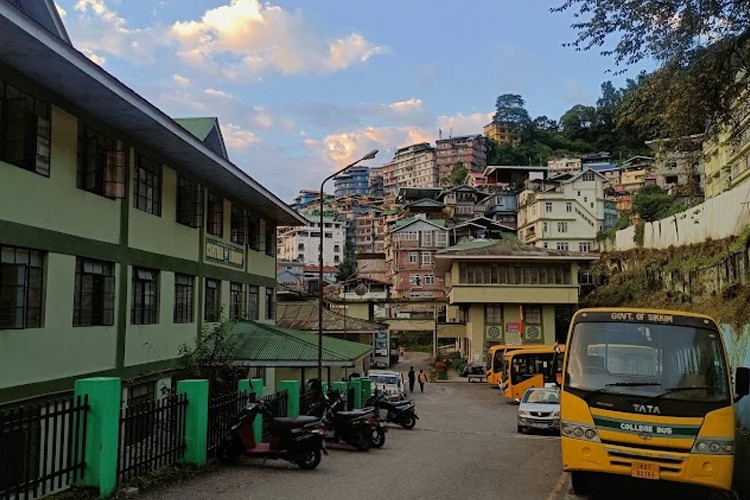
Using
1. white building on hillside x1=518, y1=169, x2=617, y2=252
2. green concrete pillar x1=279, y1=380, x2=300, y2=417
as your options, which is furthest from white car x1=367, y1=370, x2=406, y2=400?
white building on hillside x1=518, y1=169, x2=617, y2=252

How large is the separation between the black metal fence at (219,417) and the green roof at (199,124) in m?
12.1

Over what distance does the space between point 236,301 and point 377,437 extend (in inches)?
415

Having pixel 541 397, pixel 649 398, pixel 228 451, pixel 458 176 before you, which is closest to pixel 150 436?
pixel 228 451

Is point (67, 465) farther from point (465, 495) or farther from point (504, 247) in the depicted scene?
point (504, 247)

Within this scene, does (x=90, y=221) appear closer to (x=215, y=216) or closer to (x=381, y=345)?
(x=215, y=216)

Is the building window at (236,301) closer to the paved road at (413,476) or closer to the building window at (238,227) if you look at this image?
the building window at (238,227)

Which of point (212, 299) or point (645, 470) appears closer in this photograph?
point (645, 470)

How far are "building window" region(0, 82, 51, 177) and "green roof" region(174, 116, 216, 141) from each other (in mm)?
9568

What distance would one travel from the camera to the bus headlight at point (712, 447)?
25.4ft

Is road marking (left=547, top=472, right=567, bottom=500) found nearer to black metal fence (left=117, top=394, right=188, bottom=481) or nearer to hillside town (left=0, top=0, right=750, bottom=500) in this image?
hillside town (left=0, top=0, right=750, bottom=500)

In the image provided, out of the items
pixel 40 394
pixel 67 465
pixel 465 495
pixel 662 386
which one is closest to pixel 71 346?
pixel 40 394

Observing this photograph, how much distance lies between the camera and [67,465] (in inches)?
296

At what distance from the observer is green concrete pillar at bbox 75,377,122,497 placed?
767 cm

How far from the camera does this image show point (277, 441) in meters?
10.3
